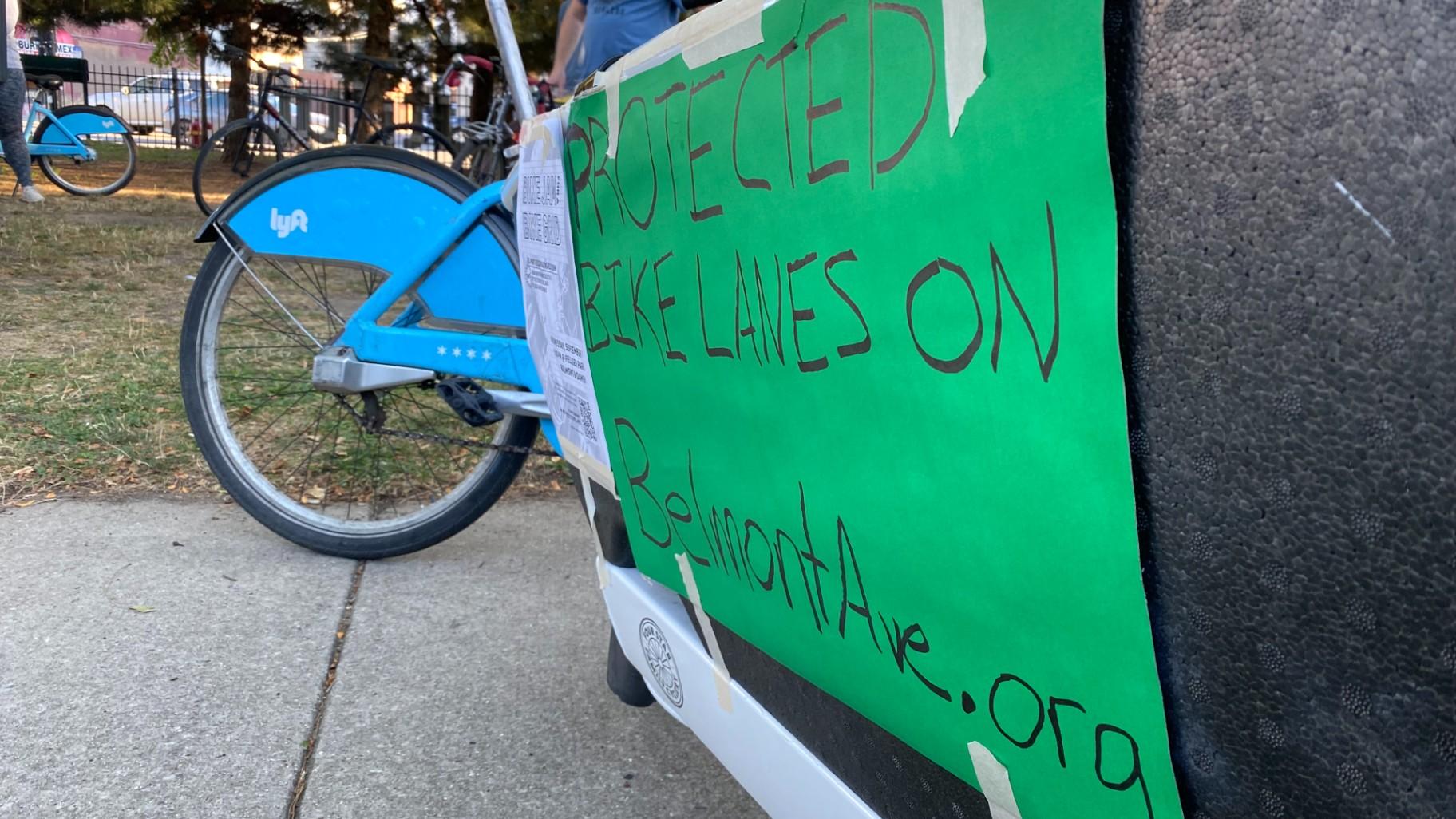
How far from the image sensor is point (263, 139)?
11.4 metres

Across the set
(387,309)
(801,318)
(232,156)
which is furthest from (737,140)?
(232,156)

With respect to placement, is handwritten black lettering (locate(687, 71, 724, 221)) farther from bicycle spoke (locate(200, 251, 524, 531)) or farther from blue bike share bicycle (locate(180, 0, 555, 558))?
bicycle spoke (locate(200, 251, 524, 531))

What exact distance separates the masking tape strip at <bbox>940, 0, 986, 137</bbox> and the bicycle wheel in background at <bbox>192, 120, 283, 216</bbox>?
34.2ft

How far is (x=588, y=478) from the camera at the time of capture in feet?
6.73

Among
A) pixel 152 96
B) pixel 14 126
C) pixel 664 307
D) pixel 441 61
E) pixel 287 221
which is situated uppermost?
pixel 152 96

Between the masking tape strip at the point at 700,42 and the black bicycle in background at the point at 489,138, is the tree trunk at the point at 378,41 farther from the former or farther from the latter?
the masking tape strip at the point at 700,42

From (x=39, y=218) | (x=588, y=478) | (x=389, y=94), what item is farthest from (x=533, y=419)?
(x=389, y=94)

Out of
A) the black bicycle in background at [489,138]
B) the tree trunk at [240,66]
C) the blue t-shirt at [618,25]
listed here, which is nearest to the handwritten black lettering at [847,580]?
the blue t-shirt at [618,25]

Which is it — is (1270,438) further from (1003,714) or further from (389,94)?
(389,94)

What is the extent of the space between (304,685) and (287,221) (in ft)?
4.06

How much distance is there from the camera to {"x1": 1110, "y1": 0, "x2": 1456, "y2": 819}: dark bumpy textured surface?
69 centimetres

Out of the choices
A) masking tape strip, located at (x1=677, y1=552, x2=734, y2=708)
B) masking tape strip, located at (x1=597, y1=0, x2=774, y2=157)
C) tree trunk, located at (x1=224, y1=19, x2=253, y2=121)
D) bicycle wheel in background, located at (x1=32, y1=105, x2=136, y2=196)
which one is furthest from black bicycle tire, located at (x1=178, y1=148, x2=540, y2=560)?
tree trunk, located at (x1=224, y1=19, x2=253, y2=121)

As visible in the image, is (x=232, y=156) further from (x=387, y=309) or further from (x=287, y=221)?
(x=387, y=309)

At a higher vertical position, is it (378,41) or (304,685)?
(378,41)
